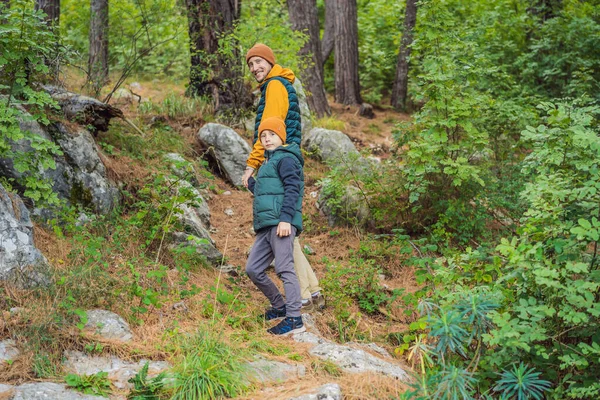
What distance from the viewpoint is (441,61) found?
253 inches

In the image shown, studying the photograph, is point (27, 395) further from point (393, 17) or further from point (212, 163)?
point (393, 17)

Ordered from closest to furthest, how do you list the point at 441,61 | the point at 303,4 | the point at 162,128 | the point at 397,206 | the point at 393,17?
the point at 441,61
the point at 397,206
the point at 162,128
the point at 303,4
the point at 393,17

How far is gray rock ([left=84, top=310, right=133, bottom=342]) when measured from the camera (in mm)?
3955

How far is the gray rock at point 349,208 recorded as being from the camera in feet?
23.2

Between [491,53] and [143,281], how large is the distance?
9087 mm

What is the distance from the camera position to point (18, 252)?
433 centimetres

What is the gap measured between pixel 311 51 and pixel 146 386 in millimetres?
8804

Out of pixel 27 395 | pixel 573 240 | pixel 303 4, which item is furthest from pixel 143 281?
pixel 303 4

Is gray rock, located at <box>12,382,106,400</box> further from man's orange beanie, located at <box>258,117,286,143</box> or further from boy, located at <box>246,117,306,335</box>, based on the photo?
man's orange beanie, located at <box>258,117,286,143</box>

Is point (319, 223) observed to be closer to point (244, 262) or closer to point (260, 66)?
point (244, 262)

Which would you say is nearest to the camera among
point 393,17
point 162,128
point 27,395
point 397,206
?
point 27,395

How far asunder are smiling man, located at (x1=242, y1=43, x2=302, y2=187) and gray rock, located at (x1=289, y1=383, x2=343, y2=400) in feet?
7.29

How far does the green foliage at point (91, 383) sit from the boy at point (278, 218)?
144 cm

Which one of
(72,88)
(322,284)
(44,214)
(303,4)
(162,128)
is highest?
(303,4)
